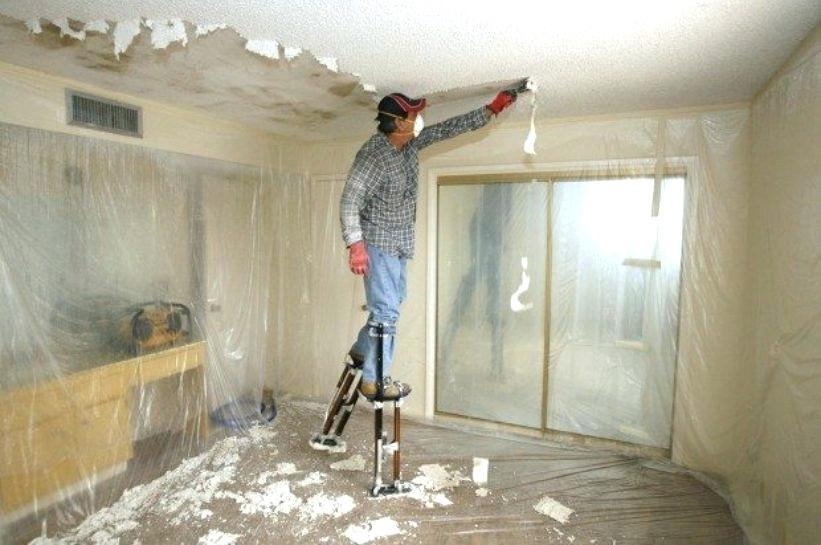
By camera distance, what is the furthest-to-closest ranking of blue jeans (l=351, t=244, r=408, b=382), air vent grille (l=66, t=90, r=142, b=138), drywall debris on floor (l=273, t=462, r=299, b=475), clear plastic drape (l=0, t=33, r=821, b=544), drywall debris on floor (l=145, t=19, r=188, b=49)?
drywall debris on floor (l=273, t=462, r=299, b=475), blue jeans (l=351, t=244, r=408, b=382), air vent grille (l=66, t=90, r=142, b=138), clear plastic drape (l=0, t=33, r=821, b=544), drywall debris on floor (l=145, t=19, r=188, b=49)

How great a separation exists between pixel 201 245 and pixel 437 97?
4.82 feet

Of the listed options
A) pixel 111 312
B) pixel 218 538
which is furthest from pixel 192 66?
pixel 218 538

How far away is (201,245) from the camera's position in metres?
2.32

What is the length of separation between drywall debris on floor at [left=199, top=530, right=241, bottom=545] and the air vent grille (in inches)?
71.6

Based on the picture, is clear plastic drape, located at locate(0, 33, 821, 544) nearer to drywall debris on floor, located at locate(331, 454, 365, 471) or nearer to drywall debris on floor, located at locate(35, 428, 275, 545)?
drywall debris on floor, located at locate(35, 428, 275, 545)

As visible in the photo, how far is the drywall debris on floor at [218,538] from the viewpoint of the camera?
5.55 ft

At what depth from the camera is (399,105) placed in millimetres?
1777

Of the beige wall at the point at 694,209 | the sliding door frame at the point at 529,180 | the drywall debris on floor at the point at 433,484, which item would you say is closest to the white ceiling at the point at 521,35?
the beige wall at the point at 694,209

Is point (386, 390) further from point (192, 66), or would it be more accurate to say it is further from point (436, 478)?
point (192, 66)

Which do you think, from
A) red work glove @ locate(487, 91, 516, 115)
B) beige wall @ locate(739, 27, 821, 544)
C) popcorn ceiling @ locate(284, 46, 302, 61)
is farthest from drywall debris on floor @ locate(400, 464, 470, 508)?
popcorn ceiling @ locate(284, 46, 302, 61)

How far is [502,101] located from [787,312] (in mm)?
1309

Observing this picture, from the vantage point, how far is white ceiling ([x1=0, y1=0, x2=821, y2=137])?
1.19 m

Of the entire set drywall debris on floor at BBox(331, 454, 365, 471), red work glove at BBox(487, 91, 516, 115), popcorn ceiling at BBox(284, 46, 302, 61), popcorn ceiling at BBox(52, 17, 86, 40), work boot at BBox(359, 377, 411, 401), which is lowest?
drywall debris on floor at BBox(331, 454, 365, 471)

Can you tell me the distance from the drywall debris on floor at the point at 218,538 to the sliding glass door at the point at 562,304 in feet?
4.71
